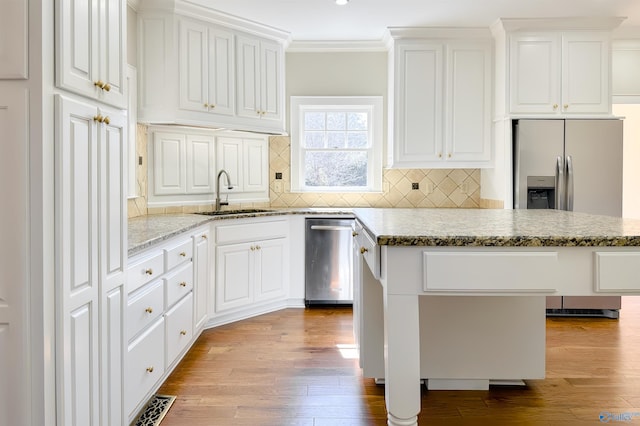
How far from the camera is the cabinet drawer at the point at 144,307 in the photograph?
6.92 feet

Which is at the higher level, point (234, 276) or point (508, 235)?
point (508, 235)

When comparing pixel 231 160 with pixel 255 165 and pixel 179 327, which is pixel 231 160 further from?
pixel 179 327

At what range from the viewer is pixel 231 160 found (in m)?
4.60

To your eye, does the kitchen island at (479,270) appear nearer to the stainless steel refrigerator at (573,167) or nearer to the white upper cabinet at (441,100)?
the stainless steel refrigerator at (573,167)

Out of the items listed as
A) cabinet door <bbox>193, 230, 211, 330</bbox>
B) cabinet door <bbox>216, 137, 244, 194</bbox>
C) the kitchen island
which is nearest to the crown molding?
cabinet door <bbox>216, 137, 244, 194</bbox>

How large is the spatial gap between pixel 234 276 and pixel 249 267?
18cm

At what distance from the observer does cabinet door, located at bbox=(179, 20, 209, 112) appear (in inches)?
149

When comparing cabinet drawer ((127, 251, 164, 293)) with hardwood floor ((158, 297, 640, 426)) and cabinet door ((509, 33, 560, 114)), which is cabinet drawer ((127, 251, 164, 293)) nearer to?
hardwood floor ((158, 297, 640, 426))

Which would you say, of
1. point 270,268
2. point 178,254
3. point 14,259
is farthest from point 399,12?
point 14,259

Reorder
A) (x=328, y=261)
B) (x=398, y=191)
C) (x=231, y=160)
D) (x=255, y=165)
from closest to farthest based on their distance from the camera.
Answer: (x=328, y=261) < (x=231, y=160) < (x=255, y=165) < (x=398, y=191)

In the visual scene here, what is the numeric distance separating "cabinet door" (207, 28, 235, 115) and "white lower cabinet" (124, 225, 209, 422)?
1210 millimetres

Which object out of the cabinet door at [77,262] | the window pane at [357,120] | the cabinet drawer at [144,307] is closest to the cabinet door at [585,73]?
the window pane at [357,120]

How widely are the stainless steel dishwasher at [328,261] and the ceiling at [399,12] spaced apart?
5.73 feet

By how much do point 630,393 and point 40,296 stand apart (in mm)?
2787
